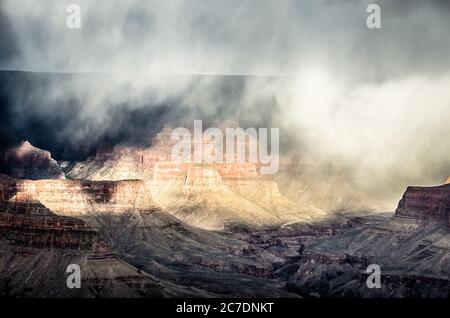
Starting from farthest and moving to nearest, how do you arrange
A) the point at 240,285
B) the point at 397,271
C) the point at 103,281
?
the point at 397,271 < the point at 240,285 < the point at 103,281

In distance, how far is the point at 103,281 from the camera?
16388 centimetres

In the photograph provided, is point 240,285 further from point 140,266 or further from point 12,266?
point 12,266

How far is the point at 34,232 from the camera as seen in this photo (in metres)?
171

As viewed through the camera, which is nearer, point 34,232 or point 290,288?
point 34,232
